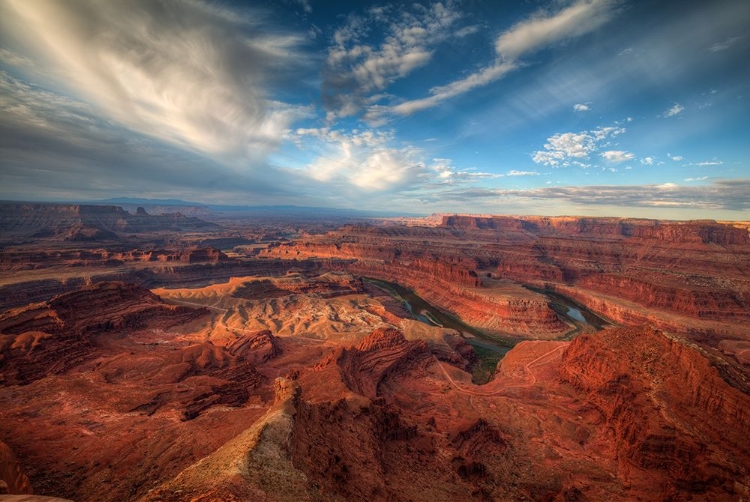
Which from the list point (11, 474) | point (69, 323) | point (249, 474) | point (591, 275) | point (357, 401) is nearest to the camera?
point (249, 474)

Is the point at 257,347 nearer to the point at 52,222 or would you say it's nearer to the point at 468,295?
the point at 468,295

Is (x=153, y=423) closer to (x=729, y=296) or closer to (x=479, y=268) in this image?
(x=729, y=296)

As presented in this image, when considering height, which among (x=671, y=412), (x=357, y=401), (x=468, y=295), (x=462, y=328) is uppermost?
(x=357, y=401)

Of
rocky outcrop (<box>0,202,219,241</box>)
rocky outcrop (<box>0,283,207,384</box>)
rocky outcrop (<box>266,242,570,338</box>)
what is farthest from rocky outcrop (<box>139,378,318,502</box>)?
rocky outcrop (<box>0,202,219,241</box>)

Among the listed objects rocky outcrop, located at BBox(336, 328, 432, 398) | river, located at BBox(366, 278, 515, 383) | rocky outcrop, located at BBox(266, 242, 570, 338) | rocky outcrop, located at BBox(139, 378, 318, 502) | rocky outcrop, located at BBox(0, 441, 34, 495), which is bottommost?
river, located at BBox(366, 278, 515, 383)

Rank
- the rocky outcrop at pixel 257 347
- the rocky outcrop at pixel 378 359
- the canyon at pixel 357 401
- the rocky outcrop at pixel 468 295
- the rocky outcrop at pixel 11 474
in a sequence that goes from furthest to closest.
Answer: the rocky outcrop at pixel 468 295, the rocky outcrop at pixel 257 347, the rocky outcrop at pixel 378 359, the canyon at pixel 357 401, the rocky outcrop at pixel 11 474

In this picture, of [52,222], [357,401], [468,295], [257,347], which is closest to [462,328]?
[468,295]

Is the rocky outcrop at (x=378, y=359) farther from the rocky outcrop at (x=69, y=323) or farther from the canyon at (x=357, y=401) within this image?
the rocky outcrop at (x=69, y=323)

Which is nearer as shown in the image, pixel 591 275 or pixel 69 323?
pixel 69 323

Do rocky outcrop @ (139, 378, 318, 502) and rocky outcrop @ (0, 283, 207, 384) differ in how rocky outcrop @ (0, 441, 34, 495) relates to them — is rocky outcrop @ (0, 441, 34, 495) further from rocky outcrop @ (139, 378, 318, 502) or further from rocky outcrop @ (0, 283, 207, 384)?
rocky outcrop @ (0, 283, 207, 384)

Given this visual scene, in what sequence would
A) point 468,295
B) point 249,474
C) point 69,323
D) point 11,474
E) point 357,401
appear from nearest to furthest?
point 249,474
point 11,474
point 357,401
point 69,323
point 468,295

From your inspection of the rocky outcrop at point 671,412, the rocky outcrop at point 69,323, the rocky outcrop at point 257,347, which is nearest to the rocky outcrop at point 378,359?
the rocky outcrop at point 257,347
